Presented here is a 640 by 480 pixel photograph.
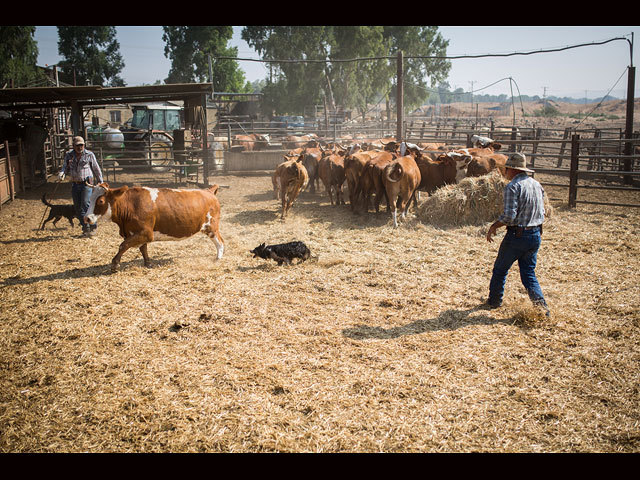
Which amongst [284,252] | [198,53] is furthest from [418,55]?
[284,252]

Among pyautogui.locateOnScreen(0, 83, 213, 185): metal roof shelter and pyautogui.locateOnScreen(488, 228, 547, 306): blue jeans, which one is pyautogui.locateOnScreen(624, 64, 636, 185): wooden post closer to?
pyautogui.locateOnScreen(488, 228, 547, 306): blue jeans

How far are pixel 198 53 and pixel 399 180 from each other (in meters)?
41.1

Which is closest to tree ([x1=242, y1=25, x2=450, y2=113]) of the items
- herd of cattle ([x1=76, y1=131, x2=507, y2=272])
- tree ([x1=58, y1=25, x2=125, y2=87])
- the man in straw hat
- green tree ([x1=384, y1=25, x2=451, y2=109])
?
green tree ([x1=384, y1=25, x2=451, y2=109])

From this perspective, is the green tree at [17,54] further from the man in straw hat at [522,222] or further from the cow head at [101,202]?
the man in straw hat at [522,222]

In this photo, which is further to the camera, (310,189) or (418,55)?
(418,55)

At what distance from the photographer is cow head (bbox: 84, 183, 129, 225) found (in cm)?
652

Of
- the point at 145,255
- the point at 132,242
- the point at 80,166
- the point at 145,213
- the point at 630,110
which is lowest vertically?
the point at 145,255

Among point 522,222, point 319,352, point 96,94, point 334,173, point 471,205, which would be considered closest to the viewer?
point 319,352

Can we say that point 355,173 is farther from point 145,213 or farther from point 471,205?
point 145,213

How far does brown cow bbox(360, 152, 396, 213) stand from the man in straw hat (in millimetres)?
5004

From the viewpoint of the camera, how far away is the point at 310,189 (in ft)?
46.3

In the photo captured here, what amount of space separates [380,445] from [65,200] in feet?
40.7

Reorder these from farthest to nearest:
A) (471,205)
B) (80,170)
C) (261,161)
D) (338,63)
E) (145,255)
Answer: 1. (338,63)
2. (261,161)
3. (471,205)
4. (80,170)
5. (145,255)
